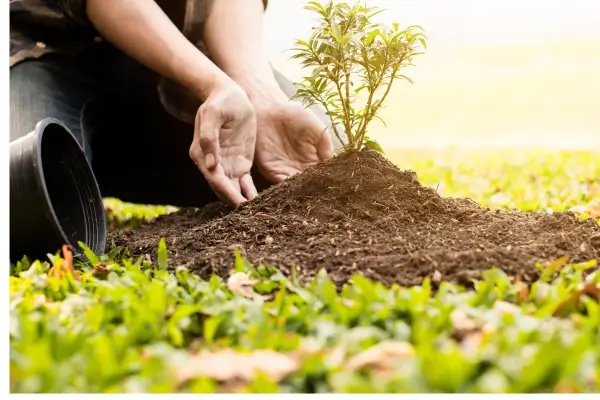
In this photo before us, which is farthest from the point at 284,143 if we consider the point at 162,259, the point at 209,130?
the point at 162,259

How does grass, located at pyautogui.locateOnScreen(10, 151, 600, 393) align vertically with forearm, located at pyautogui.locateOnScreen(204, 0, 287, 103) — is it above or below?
below

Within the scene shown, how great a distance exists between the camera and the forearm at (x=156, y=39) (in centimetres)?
280

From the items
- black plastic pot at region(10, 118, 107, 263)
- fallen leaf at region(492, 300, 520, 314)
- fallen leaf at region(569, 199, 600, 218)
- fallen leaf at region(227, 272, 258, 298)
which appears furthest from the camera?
fallen leaf at region(569, 199, 600, 218)

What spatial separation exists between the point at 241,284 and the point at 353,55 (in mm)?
941

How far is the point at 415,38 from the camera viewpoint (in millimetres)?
2139

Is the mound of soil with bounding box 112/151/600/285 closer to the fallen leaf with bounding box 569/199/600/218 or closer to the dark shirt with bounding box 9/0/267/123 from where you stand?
the fallen leaf with bounding box 569/199/600/218

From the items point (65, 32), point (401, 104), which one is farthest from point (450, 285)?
point (401, 104)

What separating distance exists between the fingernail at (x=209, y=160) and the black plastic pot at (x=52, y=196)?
490 millimetres

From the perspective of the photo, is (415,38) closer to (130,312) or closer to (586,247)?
(586,247)

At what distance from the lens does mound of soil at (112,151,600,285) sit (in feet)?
5.67

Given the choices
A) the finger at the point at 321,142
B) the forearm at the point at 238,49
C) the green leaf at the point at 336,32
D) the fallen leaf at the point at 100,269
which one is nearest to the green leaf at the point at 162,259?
the fallen leaf at the point at 100,269

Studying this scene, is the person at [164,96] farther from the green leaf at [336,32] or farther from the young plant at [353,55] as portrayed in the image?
the green leaf at [336,32]

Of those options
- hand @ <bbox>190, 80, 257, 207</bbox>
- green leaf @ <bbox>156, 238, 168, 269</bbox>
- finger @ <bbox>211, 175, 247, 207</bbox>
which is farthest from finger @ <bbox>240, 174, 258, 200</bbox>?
green leaf @ <bbox>156, 238, 168, 269</bbox>

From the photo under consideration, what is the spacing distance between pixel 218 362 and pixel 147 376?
130 millimetres
